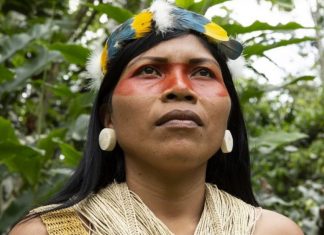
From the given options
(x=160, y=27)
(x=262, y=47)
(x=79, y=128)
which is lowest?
(x=79, y=128)

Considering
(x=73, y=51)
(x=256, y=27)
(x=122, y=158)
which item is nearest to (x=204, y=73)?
(x=122, y=158)

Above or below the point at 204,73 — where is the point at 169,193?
below

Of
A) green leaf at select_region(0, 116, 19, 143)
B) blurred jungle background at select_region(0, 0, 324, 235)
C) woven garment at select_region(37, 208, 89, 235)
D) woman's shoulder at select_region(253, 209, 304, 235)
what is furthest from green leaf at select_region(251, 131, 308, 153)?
woven garment at select_region(37, 208, 89, 235)

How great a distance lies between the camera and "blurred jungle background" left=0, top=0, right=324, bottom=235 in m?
2.07

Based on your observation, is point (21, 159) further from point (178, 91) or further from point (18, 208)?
point (178, 91)

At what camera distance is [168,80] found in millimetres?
1329

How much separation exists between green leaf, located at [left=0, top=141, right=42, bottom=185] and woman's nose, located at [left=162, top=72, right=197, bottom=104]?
3.01 feet

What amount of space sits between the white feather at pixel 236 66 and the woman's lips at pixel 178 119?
304mm

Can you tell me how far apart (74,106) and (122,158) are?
3.71ft

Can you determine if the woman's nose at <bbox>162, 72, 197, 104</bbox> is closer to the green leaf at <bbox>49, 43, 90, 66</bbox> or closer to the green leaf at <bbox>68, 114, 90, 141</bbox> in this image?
the green leaf at <bbox>49, 43, 90, 66</bbox>

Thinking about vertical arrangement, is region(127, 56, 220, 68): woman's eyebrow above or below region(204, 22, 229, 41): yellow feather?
below

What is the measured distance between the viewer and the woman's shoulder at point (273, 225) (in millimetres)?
1471

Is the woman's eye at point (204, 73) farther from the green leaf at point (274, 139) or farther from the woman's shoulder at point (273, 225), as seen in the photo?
the green leaf at point (274, 139)

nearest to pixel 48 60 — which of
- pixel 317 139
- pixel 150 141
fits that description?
pixel 150 141
